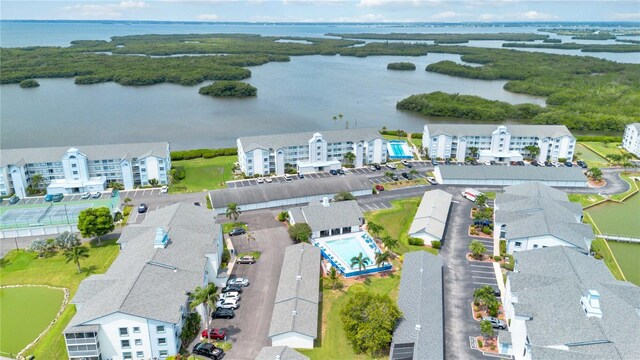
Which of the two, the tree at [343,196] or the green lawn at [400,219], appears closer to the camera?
the green lawn at [400,219]

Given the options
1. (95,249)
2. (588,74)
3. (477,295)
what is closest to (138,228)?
(95,249)

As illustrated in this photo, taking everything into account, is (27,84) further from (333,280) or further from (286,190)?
(333,280)

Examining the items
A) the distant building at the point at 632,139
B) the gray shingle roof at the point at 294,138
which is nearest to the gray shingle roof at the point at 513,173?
the gray shingle roof at the point at 294,138

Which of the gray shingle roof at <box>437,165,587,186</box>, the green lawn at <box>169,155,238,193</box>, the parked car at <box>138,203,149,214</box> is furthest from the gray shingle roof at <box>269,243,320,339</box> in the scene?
the gray shingle roof at <box>437,165,587,186</box>

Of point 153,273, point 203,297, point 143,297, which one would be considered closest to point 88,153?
point 153,273

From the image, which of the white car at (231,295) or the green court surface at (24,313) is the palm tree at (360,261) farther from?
the green court surface at (24,313)
